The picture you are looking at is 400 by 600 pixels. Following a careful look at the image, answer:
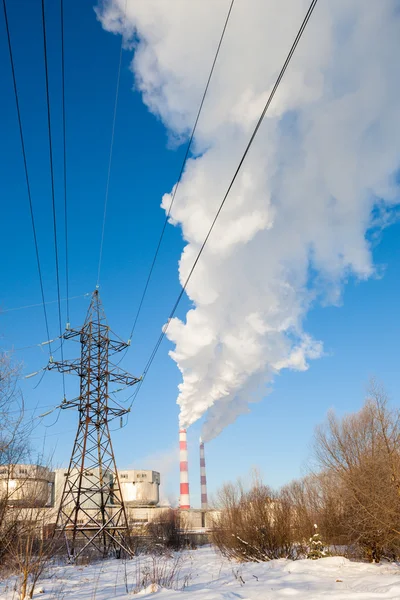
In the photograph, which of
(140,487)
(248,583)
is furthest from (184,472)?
(248,583)

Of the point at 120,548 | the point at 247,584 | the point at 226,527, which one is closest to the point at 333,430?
the point at 226,527

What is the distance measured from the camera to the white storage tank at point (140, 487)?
69.8 meters

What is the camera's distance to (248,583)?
14.2 metres

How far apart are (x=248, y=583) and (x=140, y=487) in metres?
61.2

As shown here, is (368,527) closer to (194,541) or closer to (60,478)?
(194,541)

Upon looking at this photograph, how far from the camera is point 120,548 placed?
915 inches

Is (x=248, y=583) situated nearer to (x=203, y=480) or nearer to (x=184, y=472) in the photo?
(x=184, y=472)

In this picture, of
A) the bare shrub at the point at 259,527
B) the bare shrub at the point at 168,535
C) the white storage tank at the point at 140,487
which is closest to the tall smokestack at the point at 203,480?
the white storage tank at the point at 140,487

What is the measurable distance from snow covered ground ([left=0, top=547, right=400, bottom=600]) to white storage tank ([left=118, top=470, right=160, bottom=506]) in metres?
51.3

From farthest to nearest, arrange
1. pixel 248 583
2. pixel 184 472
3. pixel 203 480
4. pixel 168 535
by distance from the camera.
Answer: pixel 203 480, pixel 184 472, pixel 168 535, pixel 248 583

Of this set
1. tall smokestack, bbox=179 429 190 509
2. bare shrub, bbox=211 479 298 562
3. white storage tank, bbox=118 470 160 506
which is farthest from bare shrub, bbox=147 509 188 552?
white storage tank, bbox=118 470 160 506

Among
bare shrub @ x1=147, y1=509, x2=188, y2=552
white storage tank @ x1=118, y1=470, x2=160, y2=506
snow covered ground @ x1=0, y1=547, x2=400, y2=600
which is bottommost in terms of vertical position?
snow covered ground @ x1=0, y1=547, x2=400, y2=600

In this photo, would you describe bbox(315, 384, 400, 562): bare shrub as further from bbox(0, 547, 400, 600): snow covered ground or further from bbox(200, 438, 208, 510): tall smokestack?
bbox(200, 438, 208, 510): tall smokestack

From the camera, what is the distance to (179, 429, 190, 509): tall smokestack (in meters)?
69.2
